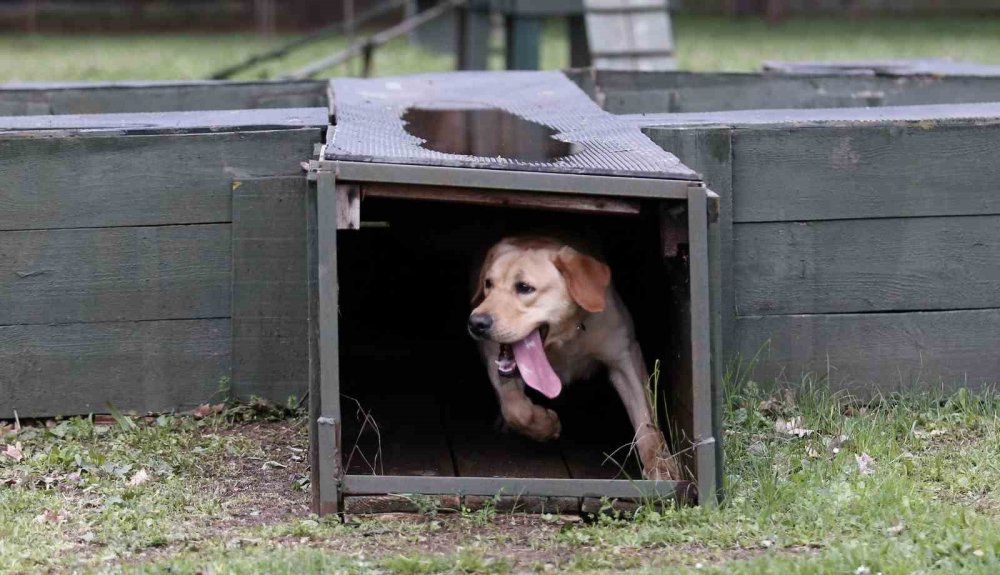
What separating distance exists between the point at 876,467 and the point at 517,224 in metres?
1.75

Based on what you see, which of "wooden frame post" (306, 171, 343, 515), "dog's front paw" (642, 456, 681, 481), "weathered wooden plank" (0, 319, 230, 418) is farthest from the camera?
"weathered wooden plank" (0, 319, 230, 418)

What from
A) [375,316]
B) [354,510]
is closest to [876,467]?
[354,510]

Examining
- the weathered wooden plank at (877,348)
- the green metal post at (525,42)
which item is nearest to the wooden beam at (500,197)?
the weathered wooden plank at (877,348)

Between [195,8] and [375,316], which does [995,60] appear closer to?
[375,316]

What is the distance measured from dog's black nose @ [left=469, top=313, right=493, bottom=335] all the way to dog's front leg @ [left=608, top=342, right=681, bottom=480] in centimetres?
64

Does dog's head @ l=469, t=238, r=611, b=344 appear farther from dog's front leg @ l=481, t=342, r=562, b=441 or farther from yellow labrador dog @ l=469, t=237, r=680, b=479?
dog's front leg @ l=481, t=342, r=562, b=441

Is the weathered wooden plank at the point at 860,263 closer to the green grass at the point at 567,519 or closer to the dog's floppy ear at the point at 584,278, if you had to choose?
the green grass at the point at 567,519

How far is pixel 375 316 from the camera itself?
22.4 ft

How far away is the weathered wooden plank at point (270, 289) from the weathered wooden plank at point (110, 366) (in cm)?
10

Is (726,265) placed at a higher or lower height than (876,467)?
higher

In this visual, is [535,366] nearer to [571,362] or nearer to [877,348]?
[571,362]

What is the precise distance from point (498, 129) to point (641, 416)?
1.22m

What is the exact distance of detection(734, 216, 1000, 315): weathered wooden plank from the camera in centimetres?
511

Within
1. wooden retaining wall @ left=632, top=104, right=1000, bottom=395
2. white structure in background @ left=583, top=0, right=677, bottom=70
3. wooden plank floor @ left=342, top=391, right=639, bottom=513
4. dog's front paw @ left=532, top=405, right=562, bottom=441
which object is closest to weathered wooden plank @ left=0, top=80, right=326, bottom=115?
wooden plank floor @ left=342, top=391, right=639, bottom=513
